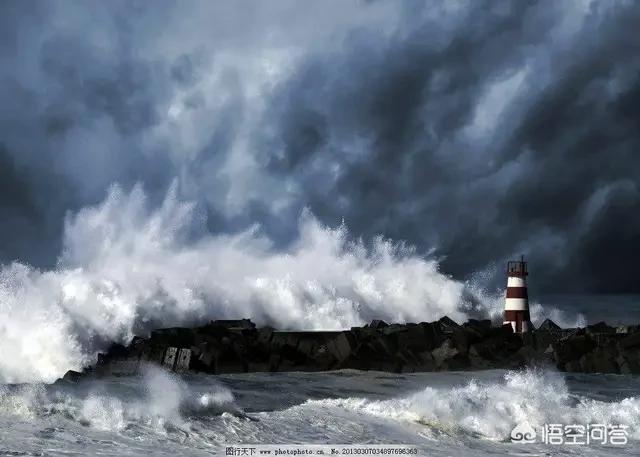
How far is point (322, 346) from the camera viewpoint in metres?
15.4

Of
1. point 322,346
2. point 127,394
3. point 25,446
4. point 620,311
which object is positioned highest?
point 620,311

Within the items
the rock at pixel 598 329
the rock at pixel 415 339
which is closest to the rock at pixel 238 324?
the rock at pixel 415 339

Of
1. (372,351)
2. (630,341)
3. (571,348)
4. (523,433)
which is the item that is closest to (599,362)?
(571,348)

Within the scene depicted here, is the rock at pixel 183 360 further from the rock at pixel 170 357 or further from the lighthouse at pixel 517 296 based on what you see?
the lighthouse at pixel 517 296

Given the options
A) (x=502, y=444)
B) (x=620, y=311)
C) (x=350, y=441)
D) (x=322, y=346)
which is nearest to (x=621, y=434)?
(x=502, y=444)

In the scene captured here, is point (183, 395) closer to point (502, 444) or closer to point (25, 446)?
point (25, 446)

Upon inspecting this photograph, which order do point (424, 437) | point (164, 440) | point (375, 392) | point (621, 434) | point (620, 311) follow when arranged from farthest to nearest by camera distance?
point (620, 311) < point (375, 392) < point (621, 434) < point (424, 437) < point (164, 440)

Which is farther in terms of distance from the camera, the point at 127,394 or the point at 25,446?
the point at 127,394

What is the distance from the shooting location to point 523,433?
29.2 feet

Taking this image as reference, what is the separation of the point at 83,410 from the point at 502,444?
12.4 ft

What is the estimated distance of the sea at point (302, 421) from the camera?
7.69 metres

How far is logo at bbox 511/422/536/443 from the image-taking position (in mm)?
8719

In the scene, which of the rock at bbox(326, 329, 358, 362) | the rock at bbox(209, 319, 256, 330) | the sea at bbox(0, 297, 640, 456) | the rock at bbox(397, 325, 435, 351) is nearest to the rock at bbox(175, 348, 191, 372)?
the rock at bbox(326, 329, 358, 362)

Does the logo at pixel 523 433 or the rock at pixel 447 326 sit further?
the rock at pixel 447 326
